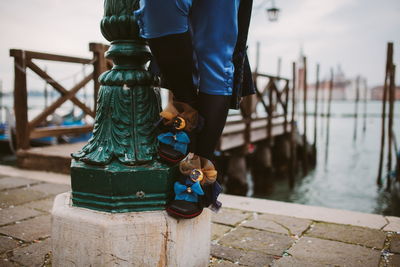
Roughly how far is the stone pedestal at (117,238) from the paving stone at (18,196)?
1674mm

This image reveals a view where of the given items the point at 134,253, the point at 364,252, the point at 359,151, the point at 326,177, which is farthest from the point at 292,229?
the point at 359,151

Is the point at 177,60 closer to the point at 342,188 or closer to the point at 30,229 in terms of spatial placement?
the point at 30,229

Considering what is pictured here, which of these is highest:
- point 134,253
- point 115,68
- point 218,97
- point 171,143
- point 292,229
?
point 115,68

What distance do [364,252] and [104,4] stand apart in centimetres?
189

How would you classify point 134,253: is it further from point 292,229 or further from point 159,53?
point 292,229

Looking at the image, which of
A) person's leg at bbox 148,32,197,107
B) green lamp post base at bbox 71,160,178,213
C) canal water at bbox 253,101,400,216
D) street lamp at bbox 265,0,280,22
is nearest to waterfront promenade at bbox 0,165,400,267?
green lamp post base at bbox 71,160,178,213

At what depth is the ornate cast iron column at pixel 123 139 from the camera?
1.40 metres

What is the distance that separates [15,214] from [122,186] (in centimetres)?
164

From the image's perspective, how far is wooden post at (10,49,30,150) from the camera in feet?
15.1

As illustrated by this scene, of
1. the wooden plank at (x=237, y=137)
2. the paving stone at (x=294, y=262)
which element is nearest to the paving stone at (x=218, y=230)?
the paving stone at (x=294, y=262)

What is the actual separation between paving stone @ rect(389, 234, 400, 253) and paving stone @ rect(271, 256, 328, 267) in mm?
508

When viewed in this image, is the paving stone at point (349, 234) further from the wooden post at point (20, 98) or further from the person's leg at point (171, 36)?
the wooden post at point (20, 98)

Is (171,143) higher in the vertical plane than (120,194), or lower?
higher

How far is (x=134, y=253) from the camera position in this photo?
53.6 inches
